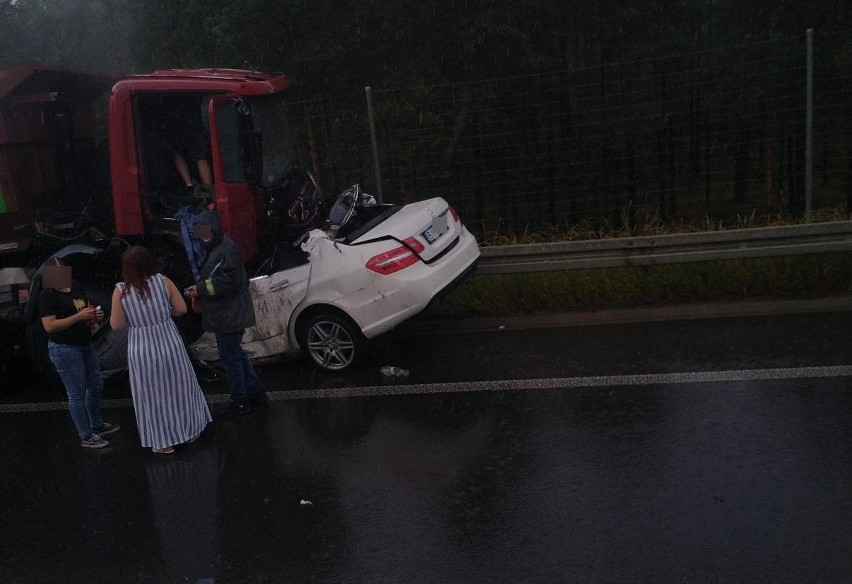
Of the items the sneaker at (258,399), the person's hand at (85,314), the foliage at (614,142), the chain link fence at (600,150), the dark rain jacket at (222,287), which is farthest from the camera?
the chain link fence at (600,150)

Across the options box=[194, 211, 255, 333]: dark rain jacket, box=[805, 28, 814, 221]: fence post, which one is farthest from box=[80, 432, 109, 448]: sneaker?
box=[805, 28, 814, 221]: fence post

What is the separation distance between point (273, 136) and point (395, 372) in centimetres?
256

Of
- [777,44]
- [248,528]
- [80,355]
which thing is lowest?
[248,528]

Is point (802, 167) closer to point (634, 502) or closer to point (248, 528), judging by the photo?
point (634, 502)

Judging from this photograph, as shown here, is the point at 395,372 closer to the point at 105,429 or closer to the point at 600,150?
the point at 105,429

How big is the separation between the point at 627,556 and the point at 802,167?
716cm

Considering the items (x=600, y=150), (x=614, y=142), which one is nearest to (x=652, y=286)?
(x=600, y=150)

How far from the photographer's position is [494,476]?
16.9ft

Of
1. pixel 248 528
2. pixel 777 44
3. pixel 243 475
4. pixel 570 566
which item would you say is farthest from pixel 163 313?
pixel 777 44

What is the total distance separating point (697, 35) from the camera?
18.3 meters

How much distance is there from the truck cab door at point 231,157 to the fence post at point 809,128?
218 inches

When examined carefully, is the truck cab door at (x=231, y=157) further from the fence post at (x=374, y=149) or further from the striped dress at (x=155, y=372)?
the fence post at (x=374, y=149)

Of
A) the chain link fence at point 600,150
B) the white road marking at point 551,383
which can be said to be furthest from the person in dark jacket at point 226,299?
the chain link fence at point 600,150

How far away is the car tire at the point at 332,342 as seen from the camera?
723 cm
